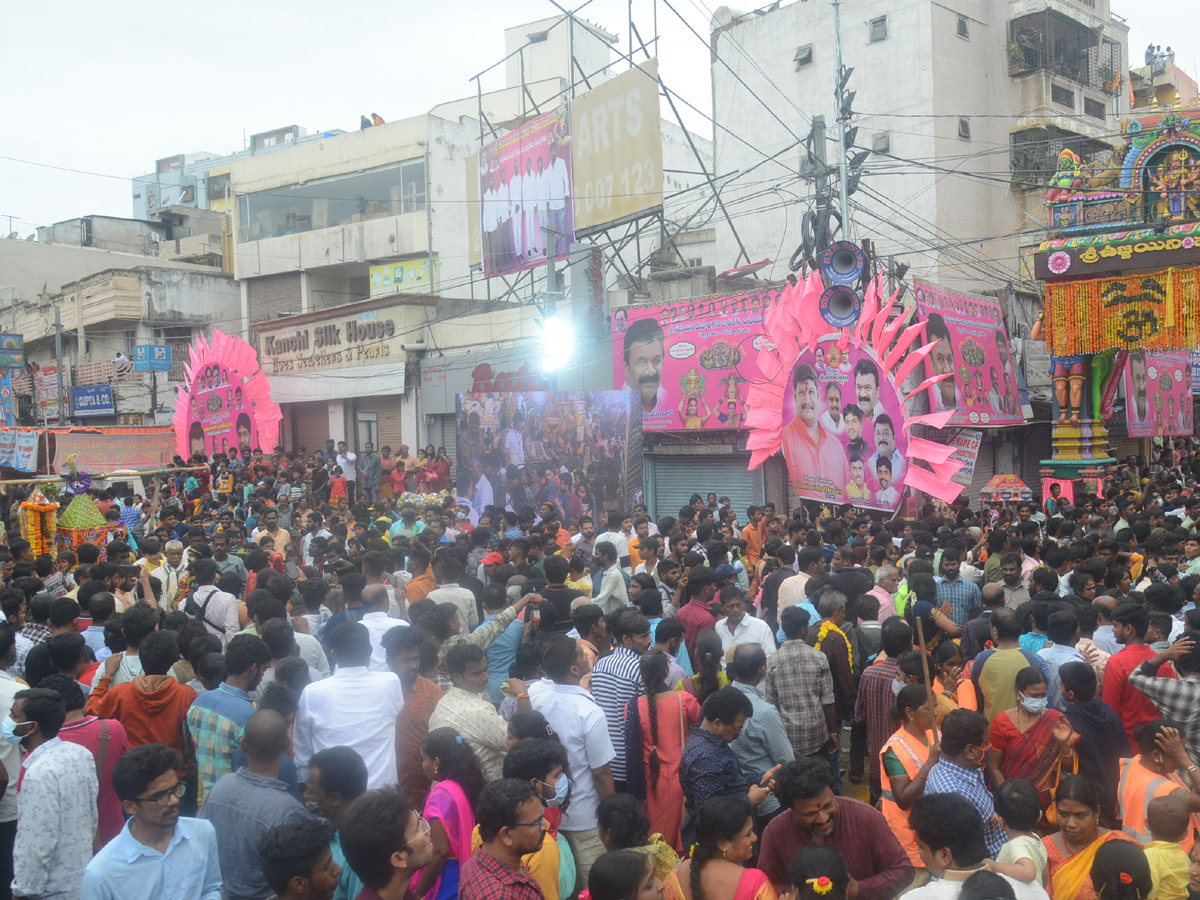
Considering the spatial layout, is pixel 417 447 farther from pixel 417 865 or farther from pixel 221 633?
pixel 417 865

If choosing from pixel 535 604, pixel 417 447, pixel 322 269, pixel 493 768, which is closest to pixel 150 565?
pixel 535 604

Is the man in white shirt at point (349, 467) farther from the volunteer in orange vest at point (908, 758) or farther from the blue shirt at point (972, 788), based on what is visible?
the blue shirt at point (972, 788)

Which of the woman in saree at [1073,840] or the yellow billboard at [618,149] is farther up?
the yellow billboard at [618,149]

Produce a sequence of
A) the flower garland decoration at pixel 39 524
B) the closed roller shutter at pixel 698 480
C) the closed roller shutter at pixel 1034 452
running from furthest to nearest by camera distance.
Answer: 1. the closed roller shutter at pixel 1034 452
2. the closed roller shutter at pixel 698 480
3. the flower garland decoration at pixel 39 524

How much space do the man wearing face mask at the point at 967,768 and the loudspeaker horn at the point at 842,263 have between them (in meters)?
9.62

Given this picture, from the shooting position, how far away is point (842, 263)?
42.7 ft

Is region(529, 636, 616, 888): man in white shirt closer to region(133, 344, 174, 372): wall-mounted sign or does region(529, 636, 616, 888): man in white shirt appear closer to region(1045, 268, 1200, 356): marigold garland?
region(1045, 268, 1200, 356): marigold garland

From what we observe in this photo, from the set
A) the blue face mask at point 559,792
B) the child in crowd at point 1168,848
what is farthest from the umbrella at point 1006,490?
the blue face mask at point 559,792

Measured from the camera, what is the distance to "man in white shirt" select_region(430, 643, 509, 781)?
4434mm

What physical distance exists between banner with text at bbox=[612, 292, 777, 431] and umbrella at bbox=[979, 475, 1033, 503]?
4714 millimetres

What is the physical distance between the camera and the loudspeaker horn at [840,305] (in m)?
12.6

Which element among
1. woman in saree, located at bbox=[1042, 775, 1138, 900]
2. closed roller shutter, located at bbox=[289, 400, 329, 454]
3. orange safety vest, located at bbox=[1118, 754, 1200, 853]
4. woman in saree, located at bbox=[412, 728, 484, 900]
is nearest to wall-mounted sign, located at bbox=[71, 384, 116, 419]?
closed roller shutter, located at bbox=[289, 400, 329, 454]

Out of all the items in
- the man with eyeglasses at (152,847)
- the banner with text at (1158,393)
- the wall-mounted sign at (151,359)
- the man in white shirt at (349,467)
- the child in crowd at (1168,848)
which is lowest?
the child in crowd at (1168,848)

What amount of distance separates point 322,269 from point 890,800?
96.3 feet
